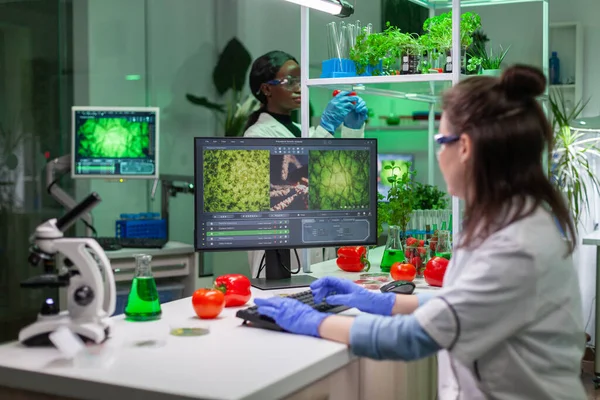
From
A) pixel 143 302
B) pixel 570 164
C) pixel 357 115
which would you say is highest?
pixel 357 115

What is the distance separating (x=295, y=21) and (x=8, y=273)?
300cm

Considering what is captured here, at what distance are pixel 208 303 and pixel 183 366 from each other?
48 centimetres

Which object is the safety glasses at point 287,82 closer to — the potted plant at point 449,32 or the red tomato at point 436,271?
the potted plant at point 449,32

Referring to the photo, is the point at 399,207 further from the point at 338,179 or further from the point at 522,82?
the point at 522,82

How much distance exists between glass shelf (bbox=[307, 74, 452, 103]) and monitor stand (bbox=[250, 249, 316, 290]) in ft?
2.41

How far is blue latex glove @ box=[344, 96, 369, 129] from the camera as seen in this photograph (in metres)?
3.32

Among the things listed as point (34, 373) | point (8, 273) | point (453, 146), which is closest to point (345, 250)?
point (453, 146)

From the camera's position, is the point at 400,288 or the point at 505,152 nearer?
the point at 505,152

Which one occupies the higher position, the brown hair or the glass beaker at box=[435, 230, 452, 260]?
the brown hair

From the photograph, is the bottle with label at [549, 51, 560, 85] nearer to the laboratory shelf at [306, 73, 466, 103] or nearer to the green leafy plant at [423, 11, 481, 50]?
the laboratory shelf at [306, 73, 466, 103]

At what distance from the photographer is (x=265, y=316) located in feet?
6.18

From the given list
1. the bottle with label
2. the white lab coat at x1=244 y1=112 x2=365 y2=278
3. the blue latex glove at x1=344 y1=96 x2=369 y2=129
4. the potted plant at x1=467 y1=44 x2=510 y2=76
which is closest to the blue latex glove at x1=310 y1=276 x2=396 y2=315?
the potted plant at x1=467 y1=44 x2=510 y2=76

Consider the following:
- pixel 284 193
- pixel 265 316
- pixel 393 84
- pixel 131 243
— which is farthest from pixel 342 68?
pixel 131 243

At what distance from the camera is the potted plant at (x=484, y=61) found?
2.97 m
